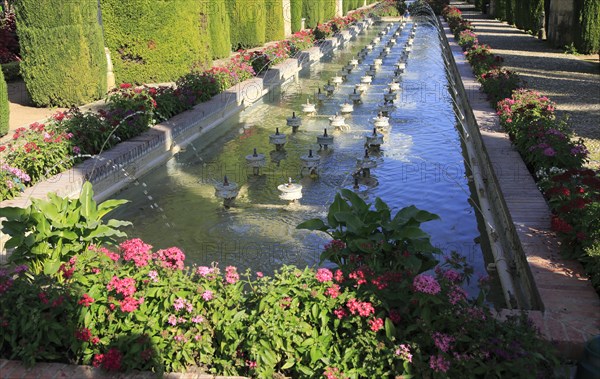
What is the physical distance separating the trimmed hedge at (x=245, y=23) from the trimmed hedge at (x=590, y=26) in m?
11.0

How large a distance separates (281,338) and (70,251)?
203cm

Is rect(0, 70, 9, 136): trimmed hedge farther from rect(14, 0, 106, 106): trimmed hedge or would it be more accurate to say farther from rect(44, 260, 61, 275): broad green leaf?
rect(44, 260, 61, 275): broad green leaf

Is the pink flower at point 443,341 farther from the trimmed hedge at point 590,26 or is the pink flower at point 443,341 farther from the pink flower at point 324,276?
the trimmed hedge at point 590,26

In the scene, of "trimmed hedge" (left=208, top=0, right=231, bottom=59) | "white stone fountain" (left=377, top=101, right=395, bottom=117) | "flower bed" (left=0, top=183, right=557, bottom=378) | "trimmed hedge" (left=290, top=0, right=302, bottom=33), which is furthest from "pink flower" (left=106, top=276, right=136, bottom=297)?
"trimmed hedge" (left=290, top=0, right=302, bottom=33)

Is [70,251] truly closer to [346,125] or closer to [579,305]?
[579,305]

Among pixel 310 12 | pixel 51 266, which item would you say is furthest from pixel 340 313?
pixel 310 12

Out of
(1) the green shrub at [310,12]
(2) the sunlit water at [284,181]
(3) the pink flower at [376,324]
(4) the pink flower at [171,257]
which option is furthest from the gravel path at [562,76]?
(1) the green shrub at [310,12]

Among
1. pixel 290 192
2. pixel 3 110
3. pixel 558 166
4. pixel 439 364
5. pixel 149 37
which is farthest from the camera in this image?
pixel 149 37

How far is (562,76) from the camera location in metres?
15.0

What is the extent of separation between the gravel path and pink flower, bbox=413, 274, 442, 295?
5.05 meters

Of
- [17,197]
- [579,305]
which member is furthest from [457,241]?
[17,197]

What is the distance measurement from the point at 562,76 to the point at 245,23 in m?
11.7

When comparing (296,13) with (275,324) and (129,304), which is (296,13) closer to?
(129,304)

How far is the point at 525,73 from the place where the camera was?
15523mm
